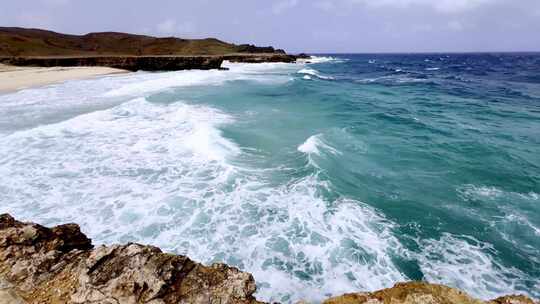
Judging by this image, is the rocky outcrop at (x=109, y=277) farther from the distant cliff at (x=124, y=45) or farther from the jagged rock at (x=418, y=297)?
the distant cliff at (x=124, y=45)

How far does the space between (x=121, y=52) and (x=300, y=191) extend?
348 ft

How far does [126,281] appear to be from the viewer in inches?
171

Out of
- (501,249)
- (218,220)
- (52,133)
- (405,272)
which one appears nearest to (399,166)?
(501,249)

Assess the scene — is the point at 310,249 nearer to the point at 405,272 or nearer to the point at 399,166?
the point at 405,272

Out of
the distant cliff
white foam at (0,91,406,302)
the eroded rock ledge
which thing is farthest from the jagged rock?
the distant cliff

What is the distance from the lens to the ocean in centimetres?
704

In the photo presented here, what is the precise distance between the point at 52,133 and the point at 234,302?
1580 centimetres

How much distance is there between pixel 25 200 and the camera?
914cm

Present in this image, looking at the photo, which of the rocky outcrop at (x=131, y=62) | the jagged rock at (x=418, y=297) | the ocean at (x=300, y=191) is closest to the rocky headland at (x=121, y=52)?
the rocky outcrop at (x=131, y=62)

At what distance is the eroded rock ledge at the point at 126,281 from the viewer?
412 cm

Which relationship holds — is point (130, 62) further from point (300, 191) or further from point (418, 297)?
point (418, 297)

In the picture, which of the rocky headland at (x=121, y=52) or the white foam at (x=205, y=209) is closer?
the white foam at (x=205, y=209)

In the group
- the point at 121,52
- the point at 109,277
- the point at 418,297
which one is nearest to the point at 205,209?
the point at 109,277

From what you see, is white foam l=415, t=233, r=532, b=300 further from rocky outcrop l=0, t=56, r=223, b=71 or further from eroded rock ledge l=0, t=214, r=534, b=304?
rocky outcrop l=0, t=56, r=223, b=71
